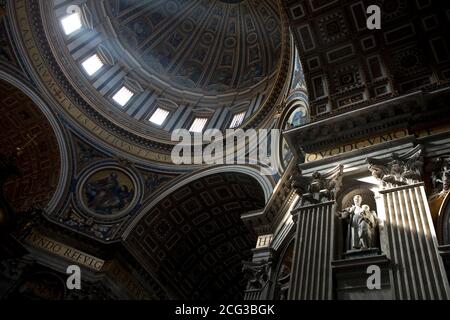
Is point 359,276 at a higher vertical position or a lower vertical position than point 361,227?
lower

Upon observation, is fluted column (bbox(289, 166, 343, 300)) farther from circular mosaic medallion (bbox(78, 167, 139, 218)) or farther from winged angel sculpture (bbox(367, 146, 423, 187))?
circular mosaic medallion (bbox(78, 167, 139, 218))

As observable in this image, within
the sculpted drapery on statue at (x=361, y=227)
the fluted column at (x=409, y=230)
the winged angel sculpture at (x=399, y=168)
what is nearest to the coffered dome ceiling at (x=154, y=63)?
the winged angel sculpture at (x=399, y=168)

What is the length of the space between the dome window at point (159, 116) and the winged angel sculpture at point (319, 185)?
12.7 meters

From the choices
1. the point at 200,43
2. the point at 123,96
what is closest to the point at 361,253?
the point at 123,96

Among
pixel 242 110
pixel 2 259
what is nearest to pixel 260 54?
pixel 242 110

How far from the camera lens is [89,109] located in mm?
18359

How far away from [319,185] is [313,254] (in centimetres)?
161

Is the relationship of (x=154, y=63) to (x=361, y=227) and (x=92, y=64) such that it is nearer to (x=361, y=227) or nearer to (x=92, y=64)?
(x=92, y=64)

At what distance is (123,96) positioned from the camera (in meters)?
20.4

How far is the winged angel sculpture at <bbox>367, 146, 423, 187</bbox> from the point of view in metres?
7.48

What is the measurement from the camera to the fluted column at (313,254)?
6.52m

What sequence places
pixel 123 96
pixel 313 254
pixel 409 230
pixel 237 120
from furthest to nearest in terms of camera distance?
pixel 123 96, pixel 237 120, pixel 313 254, pixel 409 230

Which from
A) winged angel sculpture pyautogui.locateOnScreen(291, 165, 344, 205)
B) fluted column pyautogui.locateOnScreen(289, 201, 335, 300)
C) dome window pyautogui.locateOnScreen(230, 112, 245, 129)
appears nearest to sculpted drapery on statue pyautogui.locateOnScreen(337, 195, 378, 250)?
fluted column pyautogui.locateOnScreen(289, 201, 335, 300)

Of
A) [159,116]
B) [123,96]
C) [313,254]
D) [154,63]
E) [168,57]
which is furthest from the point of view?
[168,57]
